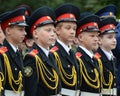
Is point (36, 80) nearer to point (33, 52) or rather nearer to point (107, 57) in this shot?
point (33, 52)

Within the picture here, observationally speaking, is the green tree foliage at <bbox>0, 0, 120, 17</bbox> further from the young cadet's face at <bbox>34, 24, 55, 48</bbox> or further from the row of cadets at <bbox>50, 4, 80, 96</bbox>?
the young cadet's face at <bbox>34, 24, 55, 48</bbox>

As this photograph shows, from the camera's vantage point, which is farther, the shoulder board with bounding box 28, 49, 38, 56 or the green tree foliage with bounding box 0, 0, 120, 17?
the green tree foliage with bounding box 0, 0, 120, 17

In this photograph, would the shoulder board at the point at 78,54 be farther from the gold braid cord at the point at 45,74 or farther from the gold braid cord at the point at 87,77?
the gold braid cord at the point at 45,74

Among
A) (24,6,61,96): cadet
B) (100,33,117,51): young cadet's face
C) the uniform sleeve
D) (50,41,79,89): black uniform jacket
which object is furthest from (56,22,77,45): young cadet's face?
(100,33,117,51): young cadet's face

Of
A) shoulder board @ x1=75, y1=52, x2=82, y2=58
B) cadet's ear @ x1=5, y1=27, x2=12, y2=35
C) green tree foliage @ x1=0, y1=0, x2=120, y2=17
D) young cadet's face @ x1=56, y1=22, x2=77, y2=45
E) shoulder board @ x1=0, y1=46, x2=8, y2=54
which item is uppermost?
green tree foliage @ x1=0, y1=0, x2=120, y2=17

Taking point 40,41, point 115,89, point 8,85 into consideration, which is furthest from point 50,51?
point 115,89

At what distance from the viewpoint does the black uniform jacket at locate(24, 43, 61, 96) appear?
23.8 feet

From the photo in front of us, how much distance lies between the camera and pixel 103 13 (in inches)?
356

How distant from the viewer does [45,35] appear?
7.41 meters

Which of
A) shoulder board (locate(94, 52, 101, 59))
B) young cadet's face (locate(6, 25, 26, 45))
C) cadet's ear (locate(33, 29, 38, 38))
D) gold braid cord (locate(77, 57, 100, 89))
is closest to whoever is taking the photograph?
young cadet's face (locate(6, 25, 26, 45))

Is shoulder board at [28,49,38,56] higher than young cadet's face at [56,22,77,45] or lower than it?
lower

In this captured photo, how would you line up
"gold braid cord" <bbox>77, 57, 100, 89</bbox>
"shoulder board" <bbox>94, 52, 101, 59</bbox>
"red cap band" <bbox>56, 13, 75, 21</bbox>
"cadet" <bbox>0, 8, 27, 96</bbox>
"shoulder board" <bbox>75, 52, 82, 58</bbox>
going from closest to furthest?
1. "cadet" <bbox>0, 8, 27, 96</bbox>
2. "red cap band" <bbox>56, 13, 75, 21</bbox>
3. "gold braid cord" <bbox>77, 57, 100, 89</bbox>
4. "shoulder board" <bbox>75, 52, 82, 58</bbox>
5. "shoulder board" <bbox>94, 52, 101, 59</bbox>

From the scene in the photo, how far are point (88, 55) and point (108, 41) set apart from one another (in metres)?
0.52

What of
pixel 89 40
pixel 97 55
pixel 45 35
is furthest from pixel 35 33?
pixel 97 55
